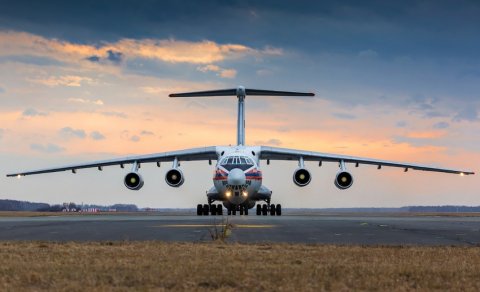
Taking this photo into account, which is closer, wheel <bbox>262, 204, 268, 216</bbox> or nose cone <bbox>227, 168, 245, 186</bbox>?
nose cone <bbox>227, 168, 245, 186</bbox>

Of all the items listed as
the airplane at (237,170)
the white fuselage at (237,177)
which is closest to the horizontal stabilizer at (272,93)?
the airplane at (237,170)

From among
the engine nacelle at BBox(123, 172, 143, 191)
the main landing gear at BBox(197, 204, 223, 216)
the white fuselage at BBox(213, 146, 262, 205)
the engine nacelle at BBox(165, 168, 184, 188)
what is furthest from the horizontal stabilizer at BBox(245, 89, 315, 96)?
the engine nacelle at BBox(123, 172, 143, 191)

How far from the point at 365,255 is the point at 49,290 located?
5.07m

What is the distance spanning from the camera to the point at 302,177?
123 feet

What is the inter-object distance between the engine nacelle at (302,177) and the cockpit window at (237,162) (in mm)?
3207

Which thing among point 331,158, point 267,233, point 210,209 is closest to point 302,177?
point 331,158

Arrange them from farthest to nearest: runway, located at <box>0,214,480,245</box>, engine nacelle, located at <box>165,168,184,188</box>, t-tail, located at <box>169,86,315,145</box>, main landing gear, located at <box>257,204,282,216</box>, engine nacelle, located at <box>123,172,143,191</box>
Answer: t-tail, located at <box>169,86,315,145</box>
main landing gear, located at <box>257,204,282,216</box>
engine nacelle, located at <box>165,168,184,188</box>
engine nacelle, located at <box>123,172,143,191</box>
runway, located at <box>0,214,480,245</box>

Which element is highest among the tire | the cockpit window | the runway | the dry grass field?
the cockpit window

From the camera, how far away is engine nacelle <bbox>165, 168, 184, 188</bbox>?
37.1m

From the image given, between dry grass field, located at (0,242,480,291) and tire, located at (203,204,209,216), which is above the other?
tire, located at (203,204,209,216)

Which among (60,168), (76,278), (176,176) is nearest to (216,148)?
(176,176)

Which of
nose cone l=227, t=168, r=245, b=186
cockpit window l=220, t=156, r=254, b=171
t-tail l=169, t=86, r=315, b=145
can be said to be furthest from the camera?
t-tail l=169, t=86, r=315, b=145

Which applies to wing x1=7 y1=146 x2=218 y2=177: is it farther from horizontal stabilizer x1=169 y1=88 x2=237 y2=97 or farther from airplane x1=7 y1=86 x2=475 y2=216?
horizontal stabilizer x1=169 y1=88 x2=237 y2=97

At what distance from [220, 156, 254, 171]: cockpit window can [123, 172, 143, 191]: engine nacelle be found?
5001 millimetres
